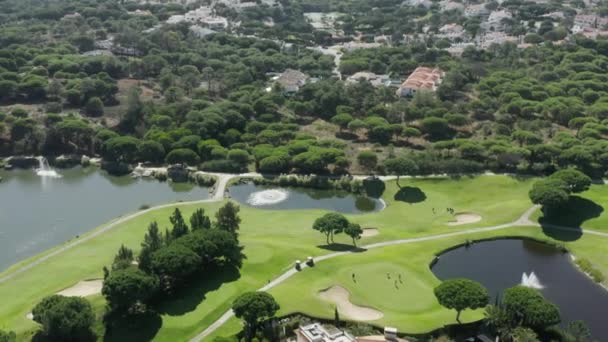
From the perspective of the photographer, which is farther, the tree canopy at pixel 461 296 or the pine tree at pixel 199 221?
the pine tree at pixel 199 221

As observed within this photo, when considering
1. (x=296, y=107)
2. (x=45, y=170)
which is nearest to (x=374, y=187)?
(x=296, y=107)

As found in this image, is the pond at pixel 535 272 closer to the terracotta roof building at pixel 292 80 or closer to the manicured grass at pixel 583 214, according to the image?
the manicured grass at pixel 583 214

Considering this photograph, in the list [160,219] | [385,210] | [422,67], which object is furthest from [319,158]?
[422,67]

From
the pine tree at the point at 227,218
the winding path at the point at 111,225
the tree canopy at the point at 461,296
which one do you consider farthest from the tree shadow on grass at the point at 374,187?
the tree canopy at the point at 461,296

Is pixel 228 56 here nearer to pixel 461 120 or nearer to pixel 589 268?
pixel 461 120

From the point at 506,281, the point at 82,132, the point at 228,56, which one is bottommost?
the point at 506,281

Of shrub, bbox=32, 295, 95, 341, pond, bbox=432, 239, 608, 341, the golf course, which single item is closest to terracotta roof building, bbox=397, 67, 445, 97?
the golf course

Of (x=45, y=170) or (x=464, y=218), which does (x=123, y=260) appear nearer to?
(x=464, y=218)
